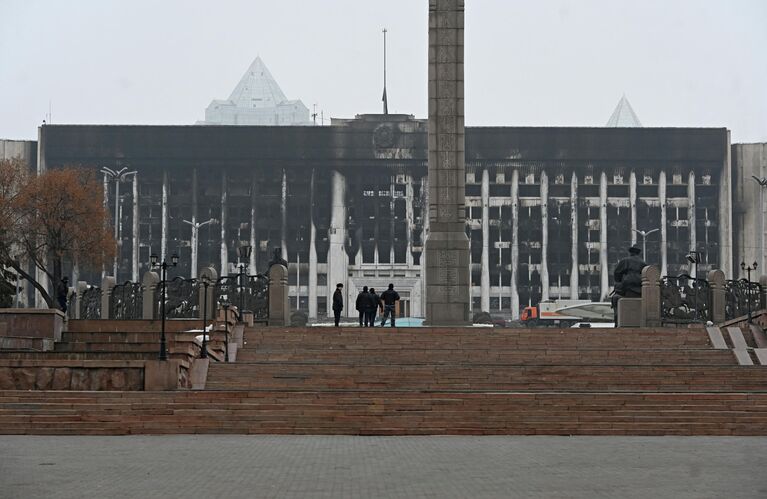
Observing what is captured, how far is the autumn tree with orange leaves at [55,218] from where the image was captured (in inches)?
2842

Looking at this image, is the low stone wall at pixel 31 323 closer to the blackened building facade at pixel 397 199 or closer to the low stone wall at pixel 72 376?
the low stone wall at pixel 72 376

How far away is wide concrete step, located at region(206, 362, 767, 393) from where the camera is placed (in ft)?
94.2

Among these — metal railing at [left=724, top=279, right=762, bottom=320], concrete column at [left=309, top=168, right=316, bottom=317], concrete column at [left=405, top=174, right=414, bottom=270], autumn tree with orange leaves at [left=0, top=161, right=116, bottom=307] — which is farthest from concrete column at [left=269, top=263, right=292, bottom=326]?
concrete column at [left=405, top=174, right=414, bottom=270]

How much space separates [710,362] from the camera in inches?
1304

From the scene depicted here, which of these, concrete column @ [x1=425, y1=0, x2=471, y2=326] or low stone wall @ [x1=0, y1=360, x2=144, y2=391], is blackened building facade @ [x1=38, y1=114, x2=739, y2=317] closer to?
concrete column @ [x1=425, y1=0, x2=471, y2=326]

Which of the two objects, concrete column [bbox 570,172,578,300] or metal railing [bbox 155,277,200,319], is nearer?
metal railing [bbox 155,277,200,319]

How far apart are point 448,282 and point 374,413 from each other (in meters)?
18.5

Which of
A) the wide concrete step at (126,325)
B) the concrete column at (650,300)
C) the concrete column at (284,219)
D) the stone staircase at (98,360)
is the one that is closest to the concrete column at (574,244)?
the concrete column at (284,219)

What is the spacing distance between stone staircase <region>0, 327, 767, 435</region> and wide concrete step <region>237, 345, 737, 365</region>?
0.13 ft
